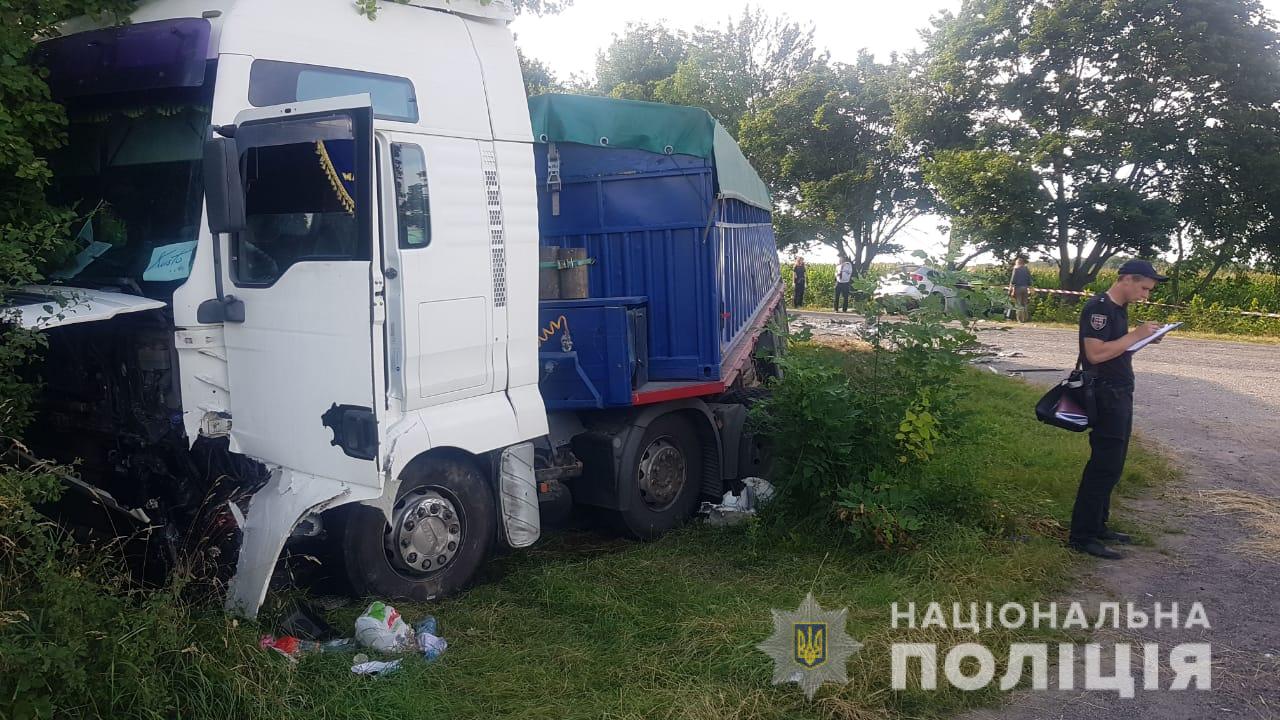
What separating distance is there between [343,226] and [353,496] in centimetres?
119

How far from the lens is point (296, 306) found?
4.07 metres

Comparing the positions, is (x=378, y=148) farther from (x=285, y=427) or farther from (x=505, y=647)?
(x=505, y=647)

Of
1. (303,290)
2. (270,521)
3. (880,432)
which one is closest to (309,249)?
(303,290)

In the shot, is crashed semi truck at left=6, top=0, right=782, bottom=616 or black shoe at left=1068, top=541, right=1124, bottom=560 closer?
crashed semi truck at left=6, top=0, right=782, bottom=616

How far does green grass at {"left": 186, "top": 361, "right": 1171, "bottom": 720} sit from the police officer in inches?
18.5

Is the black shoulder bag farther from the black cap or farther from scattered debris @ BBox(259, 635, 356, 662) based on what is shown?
scattered debris @ BBox(259, 635, 356, 662)

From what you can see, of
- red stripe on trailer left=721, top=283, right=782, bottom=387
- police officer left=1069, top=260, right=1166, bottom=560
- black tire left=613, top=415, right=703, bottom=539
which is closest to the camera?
police officer left=1069, top=260, right=1166, bottom=560

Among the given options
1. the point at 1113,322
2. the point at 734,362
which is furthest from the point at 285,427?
the point at 1113,322

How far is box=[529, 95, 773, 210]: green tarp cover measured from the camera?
6215mm

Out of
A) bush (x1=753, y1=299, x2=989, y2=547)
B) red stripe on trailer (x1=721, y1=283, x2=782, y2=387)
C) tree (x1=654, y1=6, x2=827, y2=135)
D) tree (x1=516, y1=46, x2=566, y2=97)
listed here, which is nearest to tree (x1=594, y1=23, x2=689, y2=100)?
tree (x1=654, y1=6, x2=827, y2=135)

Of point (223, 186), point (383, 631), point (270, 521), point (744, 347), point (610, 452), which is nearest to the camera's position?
point (223, 186)

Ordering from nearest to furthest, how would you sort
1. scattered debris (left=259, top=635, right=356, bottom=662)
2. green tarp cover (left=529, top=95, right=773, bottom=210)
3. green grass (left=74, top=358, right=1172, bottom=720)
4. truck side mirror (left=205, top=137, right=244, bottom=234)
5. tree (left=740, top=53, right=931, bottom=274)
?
green grass (left=74, top=358, right=1172, bottom=720), truck side mirror (left=205, top=137, right=244, bottom=234), scattered debris (left=259, top=635, right=356, bottom=662), green tarp cover (left=529, top=95, right=773, bottom=210), tree (left=740, top=53, right=931, bottom=274)

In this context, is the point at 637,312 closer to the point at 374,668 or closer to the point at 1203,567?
the point at 374,668

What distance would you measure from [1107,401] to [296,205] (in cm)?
476
